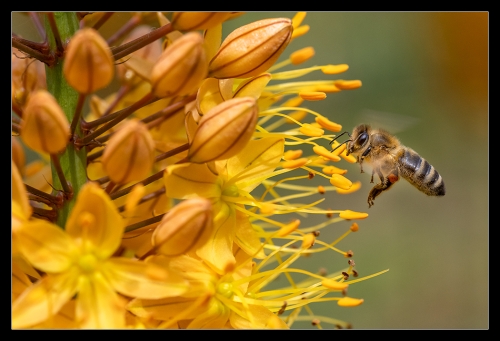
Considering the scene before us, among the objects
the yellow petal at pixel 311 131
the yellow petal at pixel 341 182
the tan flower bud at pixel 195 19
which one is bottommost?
the yellow petal at pixel 341 182

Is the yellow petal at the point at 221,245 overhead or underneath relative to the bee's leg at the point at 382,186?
overhead

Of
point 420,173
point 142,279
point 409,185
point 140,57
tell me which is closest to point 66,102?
point 140,57

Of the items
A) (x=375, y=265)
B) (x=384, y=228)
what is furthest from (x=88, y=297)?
(x=384, y=228)

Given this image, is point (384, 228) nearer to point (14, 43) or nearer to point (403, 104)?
point (403, 104)

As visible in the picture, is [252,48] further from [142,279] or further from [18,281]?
[18,281]

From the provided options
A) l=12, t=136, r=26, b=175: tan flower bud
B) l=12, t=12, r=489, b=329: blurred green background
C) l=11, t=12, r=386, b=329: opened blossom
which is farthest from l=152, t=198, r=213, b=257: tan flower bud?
l=12, t=12, r=489, b=329: blurred green background

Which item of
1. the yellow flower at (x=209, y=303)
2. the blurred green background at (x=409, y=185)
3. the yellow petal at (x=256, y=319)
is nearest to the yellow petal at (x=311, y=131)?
the yellow flower at (x=209, y=303)

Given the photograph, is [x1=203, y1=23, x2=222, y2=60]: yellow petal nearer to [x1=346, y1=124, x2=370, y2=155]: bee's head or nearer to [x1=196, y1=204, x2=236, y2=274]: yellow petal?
[x1=196, y1=204, x2=236, y2=274]: yellow petal

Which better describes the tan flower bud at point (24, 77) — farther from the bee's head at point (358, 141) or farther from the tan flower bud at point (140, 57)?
the bee's head at point (358, 141)

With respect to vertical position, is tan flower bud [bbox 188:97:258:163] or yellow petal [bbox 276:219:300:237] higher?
tan flower bud [bbox 188:97:258:163]
